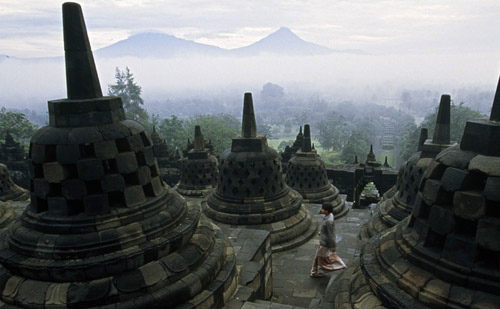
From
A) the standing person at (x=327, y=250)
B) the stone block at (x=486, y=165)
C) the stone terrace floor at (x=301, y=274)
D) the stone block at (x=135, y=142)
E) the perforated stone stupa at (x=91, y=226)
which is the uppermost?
the stone block at (x=486, y=165)

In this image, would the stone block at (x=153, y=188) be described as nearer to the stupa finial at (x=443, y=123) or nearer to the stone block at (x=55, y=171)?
the stone block at (x=55, y=171)

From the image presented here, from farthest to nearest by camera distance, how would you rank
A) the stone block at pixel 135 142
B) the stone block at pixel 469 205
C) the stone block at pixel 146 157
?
1. the stone block at pixel 146 157
2. the stone block at pixel 135 142
3. the stone block at pixel 469 205

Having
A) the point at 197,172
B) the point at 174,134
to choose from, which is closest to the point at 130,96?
the point at 174,134

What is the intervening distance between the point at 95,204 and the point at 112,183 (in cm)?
34

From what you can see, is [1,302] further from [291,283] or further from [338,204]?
[338,204]

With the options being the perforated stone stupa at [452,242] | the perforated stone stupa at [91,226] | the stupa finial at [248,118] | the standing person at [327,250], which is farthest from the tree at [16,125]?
the perforated stone stupa at [452,242]

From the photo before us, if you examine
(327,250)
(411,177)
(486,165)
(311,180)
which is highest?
(486,165)

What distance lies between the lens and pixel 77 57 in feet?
13.1

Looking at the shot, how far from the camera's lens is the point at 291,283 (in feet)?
22.5

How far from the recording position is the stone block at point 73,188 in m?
3.85

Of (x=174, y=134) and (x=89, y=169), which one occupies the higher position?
(x=89, y=169)

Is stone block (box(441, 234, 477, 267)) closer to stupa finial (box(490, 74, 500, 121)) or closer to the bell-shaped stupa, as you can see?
stupa finial (box(490, 74, 500, 121))

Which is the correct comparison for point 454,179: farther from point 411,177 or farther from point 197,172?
point 197,172

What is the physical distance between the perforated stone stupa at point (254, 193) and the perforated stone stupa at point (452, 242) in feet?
16.3
